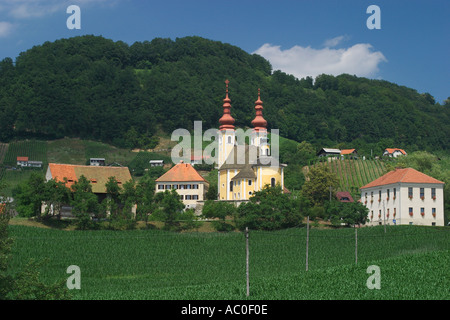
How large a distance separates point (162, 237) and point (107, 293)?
2433 centimetres

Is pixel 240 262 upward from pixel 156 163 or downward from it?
downward

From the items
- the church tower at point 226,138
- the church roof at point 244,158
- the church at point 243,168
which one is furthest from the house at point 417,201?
the church tower at point 226,138

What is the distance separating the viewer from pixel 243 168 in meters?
87.8

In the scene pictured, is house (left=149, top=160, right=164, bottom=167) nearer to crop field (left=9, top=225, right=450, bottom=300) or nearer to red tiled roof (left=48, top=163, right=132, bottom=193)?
red tiled roof (left=48, top=163, right=132, bottom=193)

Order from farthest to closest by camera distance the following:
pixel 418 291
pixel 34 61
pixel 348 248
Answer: pixel 34 61, pixel 348 248, pixel 418 291

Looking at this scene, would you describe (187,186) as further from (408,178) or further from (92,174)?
(408,178)

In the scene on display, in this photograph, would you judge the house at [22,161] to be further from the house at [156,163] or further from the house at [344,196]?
the house at [344,196]

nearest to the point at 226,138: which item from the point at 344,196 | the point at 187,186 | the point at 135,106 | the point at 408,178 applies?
the point at 187,186

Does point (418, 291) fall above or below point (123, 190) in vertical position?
below

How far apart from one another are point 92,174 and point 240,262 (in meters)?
31.4

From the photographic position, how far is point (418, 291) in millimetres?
33938

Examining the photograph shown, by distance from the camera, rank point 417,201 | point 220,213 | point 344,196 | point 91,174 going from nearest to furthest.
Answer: point 417,201
point 220,213
point 91,174
point 344,196
